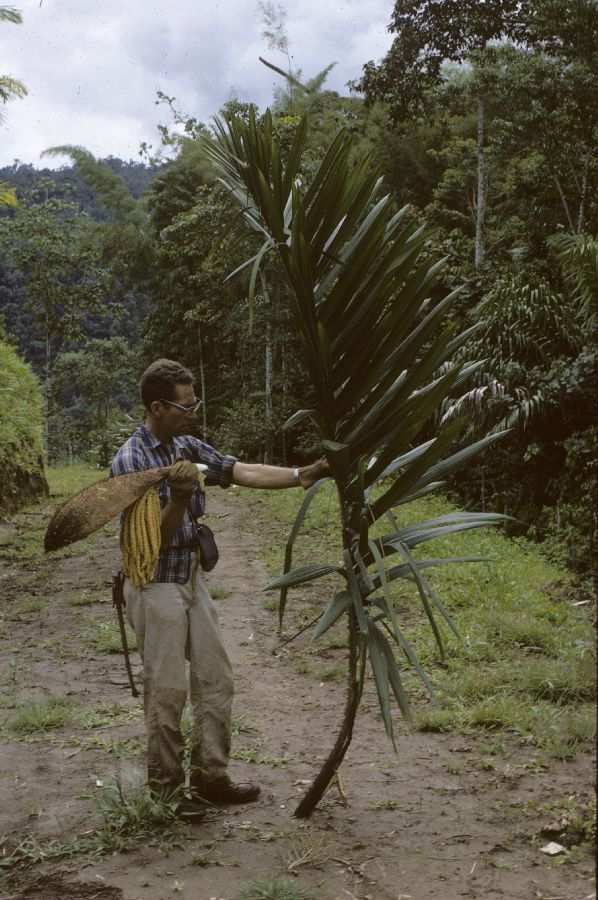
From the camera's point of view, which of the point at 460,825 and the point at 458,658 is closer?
the point at 460,825

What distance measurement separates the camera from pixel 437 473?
8.58ft

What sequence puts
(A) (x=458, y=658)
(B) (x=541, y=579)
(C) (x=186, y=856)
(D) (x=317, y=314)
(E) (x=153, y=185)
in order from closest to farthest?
(D) (x=317, y=314) → (C) (x=186, y=856) → (A) (x=458, y=658) → (B) (x=541, y=579) → (E) (x=153, y=185)

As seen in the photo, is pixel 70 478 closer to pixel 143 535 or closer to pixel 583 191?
pixel 583 191

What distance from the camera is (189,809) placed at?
3.17 meters

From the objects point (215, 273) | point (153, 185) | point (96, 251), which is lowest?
point (215, 273)

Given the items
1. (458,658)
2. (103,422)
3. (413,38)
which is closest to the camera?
(458,658)

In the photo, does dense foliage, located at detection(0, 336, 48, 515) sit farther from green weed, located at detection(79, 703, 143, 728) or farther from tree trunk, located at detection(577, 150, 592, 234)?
tree trunk, located at detection(577, 150, 592, 234)

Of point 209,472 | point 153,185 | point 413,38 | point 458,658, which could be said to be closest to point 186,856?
point 209,472

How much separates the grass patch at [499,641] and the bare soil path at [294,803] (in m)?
0.16

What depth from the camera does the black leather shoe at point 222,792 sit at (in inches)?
130

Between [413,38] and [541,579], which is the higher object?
[413,38]

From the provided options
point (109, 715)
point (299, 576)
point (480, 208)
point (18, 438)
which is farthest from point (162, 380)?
point (480, 208)

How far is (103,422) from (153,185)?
8305 mm

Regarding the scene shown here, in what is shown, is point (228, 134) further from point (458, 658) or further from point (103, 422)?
point (103, 422)
